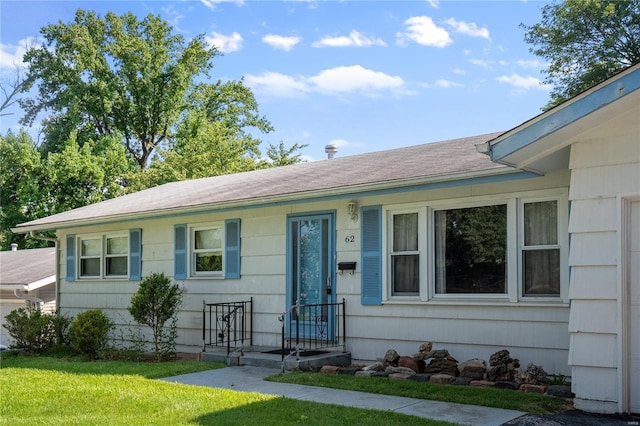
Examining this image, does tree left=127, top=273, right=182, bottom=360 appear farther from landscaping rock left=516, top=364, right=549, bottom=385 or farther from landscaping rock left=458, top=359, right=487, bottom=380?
landscaping rock left=516, top=364, right=549, bottom=385

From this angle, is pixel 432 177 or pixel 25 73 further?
pixel 25 73

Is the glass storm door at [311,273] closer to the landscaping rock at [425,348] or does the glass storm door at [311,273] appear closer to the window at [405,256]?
the window at [405,256]

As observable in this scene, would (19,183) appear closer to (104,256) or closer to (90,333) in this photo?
(104,256)

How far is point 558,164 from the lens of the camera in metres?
7.44

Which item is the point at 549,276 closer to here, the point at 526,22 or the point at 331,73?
the point at 526,22

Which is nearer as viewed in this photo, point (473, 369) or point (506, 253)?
point (473, 369)

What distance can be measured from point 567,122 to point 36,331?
10.7 meters

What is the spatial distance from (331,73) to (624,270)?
969 inches

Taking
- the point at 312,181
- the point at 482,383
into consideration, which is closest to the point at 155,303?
the point at 312,181

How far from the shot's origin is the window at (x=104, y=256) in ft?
46.0

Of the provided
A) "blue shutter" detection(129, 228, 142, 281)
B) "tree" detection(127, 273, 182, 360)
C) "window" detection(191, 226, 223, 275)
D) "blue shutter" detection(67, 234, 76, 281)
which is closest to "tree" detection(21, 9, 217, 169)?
"blue shutter" detection(67, 234, 76, 281)

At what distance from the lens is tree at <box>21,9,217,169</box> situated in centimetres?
3152

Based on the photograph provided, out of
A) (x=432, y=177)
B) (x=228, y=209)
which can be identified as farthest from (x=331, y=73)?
(x=432, y=177)

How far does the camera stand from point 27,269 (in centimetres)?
1845
